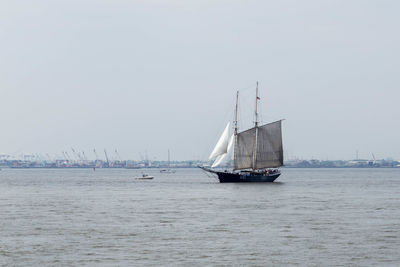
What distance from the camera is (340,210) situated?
66188mm

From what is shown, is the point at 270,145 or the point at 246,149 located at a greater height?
the point at 270,145

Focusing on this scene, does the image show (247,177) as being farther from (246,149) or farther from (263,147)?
(263,147)

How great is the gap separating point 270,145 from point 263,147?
1416mm

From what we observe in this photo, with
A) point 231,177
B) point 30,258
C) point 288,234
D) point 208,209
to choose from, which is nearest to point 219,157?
point 231,177

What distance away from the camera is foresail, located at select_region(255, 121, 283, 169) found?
13762 centimetres

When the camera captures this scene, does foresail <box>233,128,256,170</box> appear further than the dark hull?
Yes

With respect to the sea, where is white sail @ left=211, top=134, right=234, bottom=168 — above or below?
above

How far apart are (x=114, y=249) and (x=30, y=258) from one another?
16.1 feet

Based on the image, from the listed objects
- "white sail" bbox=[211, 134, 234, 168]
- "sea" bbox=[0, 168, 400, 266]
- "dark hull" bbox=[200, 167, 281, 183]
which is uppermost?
"white sail" bbox=[211, 134, 234, 168]

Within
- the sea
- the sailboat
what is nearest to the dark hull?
the sailboat

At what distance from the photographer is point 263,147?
5433 inches

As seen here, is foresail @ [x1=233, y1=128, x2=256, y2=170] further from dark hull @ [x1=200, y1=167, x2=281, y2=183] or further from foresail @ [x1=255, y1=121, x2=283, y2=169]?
dark hull @ [x1=200, y1=167, x2=281, y2=183]

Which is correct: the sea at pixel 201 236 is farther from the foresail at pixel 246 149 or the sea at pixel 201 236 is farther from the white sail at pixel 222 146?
the foresail at pixel 246 149

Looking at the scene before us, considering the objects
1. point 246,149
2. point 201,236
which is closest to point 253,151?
point 246,149
